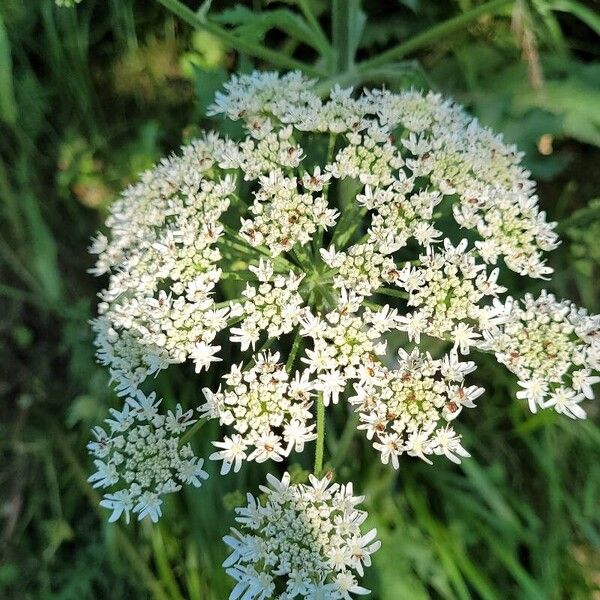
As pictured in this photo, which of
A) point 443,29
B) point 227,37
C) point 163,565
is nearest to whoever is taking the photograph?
point 227,37

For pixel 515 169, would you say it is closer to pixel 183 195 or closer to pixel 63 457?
pixel 183 195

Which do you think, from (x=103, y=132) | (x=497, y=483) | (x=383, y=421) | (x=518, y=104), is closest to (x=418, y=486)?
(x=497, y=483)

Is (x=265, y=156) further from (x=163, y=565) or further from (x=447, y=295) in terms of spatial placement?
(x=163, y=565)

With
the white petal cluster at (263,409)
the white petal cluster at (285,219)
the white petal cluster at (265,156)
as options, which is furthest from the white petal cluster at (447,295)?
the white petal cluster at (265,156)

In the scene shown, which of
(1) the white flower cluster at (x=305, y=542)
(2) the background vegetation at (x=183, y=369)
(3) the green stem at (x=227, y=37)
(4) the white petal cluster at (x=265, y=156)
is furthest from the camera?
(2) the background vegetation at (x=183, y=369)

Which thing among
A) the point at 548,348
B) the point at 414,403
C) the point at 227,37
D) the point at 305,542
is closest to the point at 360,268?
the point at 414,403

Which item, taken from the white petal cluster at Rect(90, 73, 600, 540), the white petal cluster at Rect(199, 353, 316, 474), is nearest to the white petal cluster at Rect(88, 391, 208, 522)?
the white petal cluster at Rect(90, 73, 600, 540)

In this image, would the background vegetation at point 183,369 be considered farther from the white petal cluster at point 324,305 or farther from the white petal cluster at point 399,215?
the white petal cluster at point 399,215
